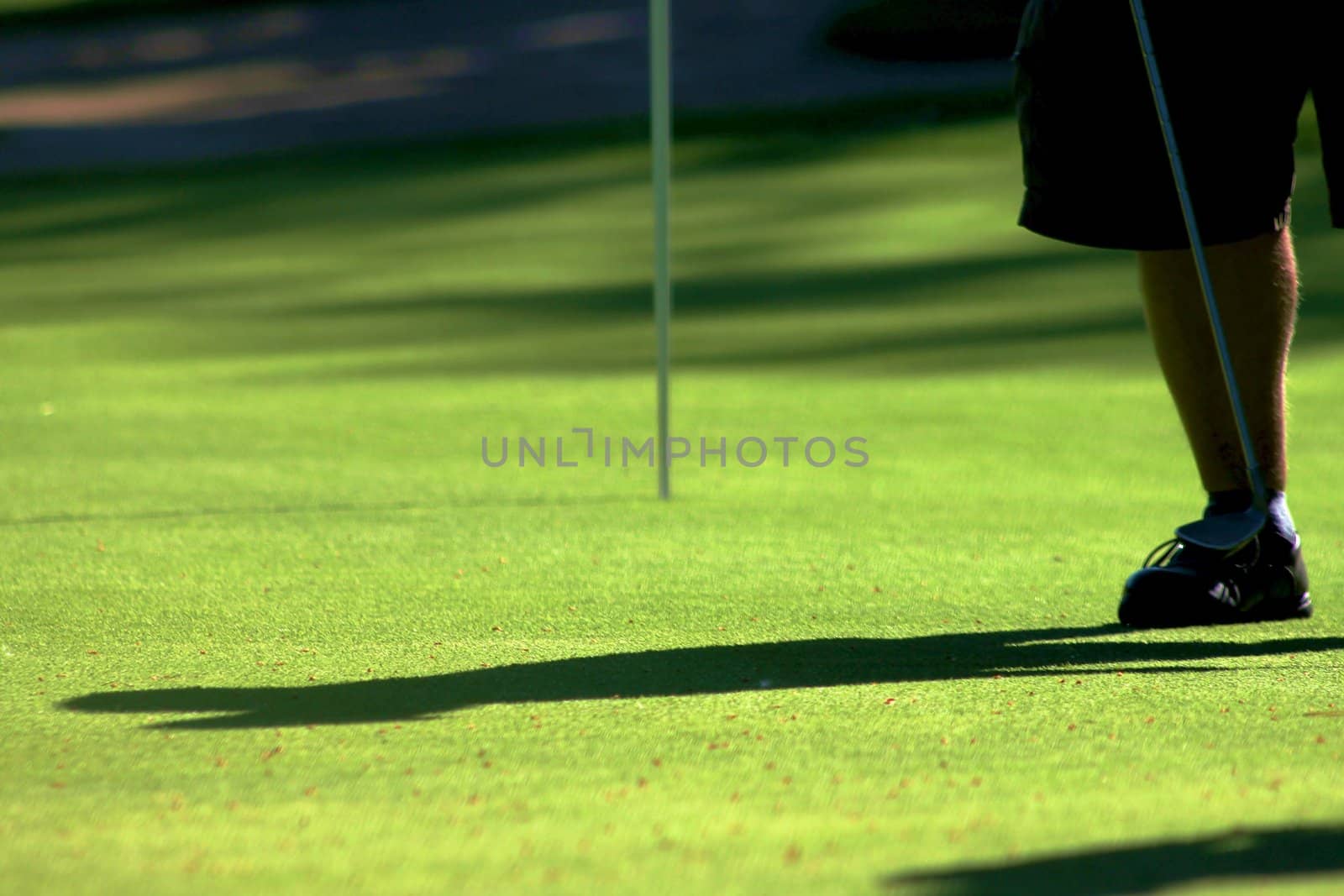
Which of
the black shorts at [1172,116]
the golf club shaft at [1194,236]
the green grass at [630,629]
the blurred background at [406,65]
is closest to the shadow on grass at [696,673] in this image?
the green grass at [630,629]

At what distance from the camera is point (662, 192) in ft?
9.18

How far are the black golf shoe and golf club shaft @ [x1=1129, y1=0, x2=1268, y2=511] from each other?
0.07 m

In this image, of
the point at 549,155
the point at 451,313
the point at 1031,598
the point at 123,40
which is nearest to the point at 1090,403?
the point at 1031,598

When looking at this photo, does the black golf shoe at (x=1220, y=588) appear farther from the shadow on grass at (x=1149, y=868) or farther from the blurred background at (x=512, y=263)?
the blurred background at (x=512, y=263)

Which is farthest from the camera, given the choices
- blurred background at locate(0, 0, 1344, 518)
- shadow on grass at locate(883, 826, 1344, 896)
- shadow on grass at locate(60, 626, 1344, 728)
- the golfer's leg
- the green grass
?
blurred background at locate(0, 0, 1344, 518)

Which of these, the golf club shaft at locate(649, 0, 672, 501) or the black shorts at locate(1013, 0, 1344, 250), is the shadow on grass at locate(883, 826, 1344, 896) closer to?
the black shorts at locate(1013, 0, 1344, 250)

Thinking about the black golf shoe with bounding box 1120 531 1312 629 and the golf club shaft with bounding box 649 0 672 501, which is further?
the golf club shaft with bounding box 649 0 672 501

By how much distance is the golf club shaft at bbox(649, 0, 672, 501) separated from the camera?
2658mm

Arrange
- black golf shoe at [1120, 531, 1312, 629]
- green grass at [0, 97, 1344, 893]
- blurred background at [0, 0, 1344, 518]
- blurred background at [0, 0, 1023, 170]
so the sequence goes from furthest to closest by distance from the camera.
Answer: blurred background at [0, 0, 1023, 170]
blurred background at [0, 0, 1344, 518]
black golf shoe at [1120, 531, 1312, 629]
green grass at [0, 97, 1344, 893]

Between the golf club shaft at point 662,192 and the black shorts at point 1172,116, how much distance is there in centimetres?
67

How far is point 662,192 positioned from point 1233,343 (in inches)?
38.7

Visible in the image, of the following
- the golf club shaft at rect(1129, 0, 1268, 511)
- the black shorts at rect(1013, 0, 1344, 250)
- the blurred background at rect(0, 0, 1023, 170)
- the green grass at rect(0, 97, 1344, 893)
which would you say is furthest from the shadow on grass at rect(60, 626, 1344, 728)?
the blurred background at rect(0, 0, 1023, 170)

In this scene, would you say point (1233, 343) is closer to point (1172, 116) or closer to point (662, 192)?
point (1172, 116)

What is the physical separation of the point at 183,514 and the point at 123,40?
19.0 meters
